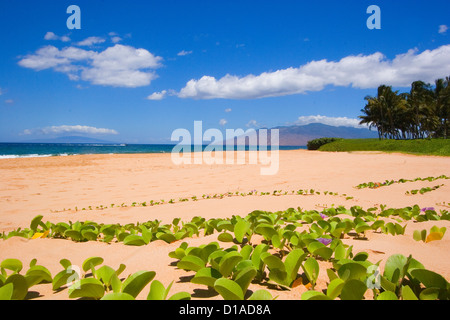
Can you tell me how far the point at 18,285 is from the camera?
1109 mm

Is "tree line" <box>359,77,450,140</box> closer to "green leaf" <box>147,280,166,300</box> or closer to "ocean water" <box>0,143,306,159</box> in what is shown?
"ocean water" <box>0,143,306,159</box>

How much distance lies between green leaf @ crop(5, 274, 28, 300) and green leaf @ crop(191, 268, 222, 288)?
0.66 m

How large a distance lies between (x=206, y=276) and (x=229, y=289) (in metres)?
0.17

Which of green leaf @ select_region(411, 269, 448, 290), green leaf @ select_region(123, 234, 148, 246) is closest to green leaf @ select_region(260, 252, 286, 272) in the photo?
green leaf @ select_region(411, 269, 448, 290)

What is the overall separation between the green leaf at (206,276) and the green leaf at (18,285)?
0.66m

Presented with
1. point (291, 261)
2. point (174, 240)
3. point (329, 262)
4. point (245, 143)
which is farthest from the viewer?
Result: point (245, 143)

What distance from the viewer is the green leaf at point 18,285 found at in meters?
1.10

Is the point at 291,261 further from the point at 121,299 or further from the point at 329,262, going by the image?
the point at 121,299

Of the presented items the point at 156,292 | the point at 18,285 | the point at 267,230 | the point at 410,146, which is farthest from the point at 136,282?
the point at 410,146

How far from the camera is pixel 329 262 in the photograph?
5.06 feet

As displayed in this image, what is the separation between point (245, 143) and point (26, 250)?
154ft

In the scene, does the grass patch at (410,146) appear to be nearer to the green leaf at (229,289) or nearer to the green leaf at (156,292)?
the green leaf at (229,289)

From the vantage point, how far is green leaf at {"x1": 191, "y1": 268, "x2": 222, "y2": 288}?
1.15 m

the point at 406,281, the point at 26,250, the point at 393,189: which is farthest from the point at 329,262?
the point at 393,189
